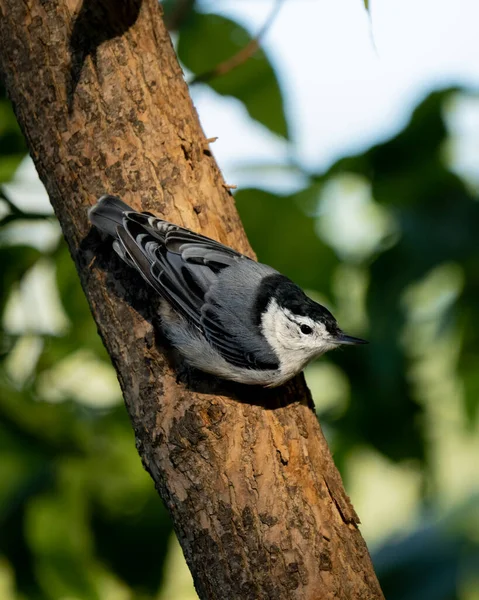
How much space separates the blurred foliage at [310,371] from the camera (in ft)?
6.22

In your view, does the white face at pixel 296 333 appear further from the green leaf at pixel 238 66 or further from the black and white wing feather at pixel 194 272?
the green leaf at pixel 238 66

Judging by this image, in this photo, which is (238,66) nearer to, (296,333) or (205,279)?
(205,279)

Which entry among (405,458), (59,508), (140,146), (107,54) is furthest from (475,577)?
(107,54)

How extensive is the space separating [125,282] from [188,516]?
0.63 meters

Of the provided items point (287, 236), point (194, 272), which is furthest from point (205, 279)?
point (287, 236)

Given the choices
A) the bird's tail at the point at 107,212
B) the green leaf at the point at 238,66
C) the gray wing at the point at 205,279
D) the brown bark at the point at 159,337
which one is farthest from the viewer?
the green leaf at the point at 238,66

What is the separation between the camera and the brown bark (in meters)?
1.58

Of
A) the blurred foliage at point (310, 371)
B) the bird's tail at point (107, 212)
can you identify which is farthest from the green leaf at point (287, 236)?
the bird's tail at point (107, 212)

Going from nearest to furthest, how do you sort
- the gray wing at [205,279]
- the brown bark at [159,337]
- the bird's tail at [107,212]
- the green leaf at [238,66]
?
the brown bark at [159,337] < the bird's tail at [107,212] < the gray wing at [205,279] < the green leaf at [238,66]

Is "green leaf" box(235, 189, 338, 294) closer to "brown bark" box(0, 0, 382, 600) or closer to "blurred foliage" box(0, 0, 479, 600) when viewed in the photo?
"blurred foliage" box(0, 0, 479, 600)

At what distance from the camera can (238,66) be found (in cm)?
211

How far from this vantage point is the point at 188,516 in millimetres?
1609

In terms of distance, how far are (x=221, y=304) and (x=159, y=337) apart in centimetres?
38

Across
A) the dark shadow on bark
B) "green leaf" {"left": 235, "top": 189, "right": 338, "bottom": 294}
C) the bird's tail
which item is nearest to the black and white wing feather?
the bird's tail
